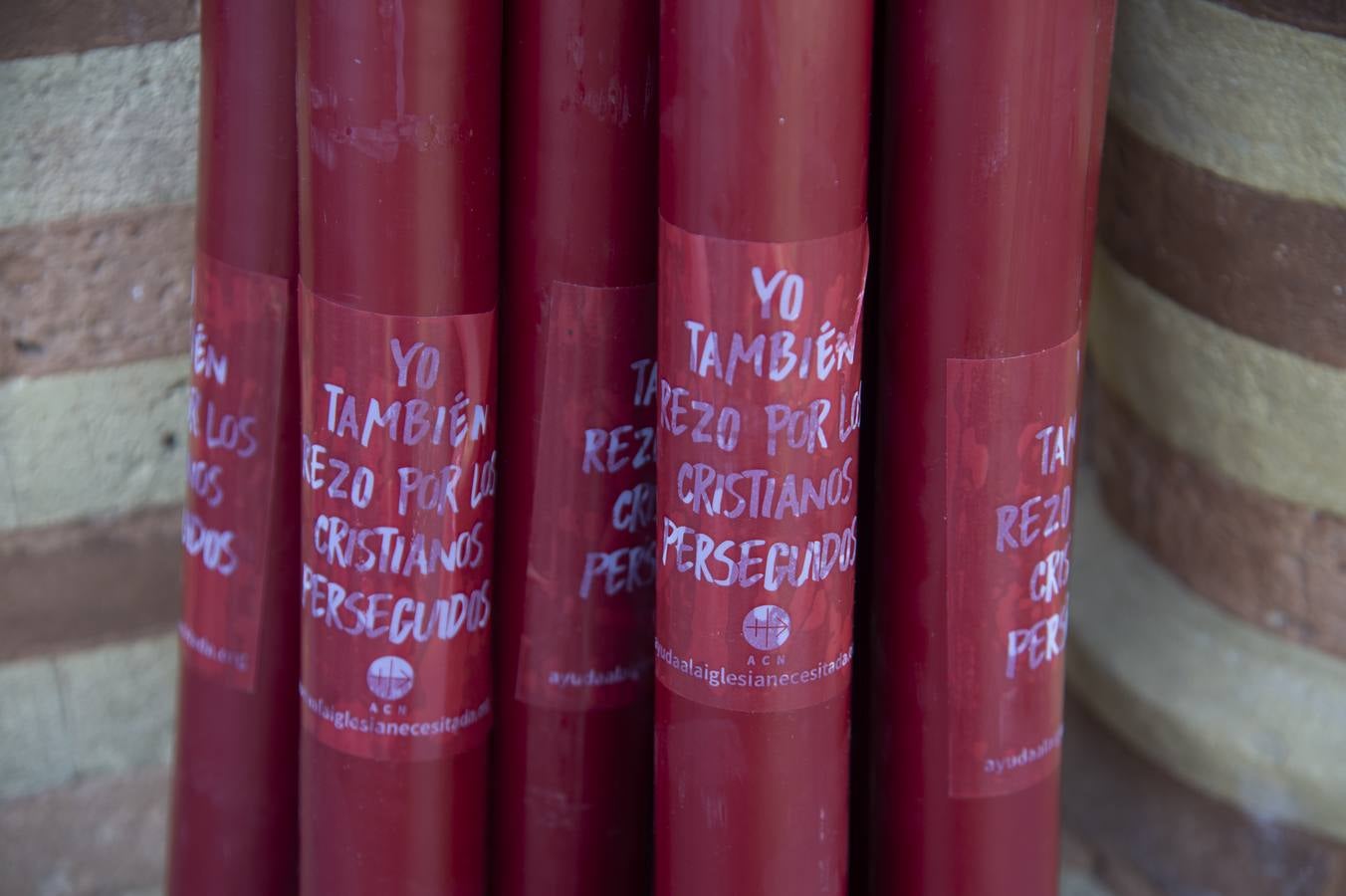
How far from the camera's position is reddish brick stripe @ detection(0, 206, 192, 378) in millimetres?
909

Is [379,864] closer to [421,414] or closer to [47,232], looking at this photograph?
[421,414]

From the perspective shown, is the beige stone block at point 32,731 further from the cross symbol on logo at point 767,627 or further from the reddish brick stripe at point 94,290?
the cross symbol on logo at point 767,627

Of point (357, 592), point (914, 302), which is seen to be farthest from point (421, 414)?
point (914, 302)

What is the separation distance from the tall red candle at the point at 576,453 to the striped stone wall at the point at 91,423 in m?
0.26

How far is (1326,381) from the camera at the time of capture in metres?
0.85

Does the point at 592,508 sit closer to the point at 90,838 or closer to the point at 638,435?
the point at 638,435

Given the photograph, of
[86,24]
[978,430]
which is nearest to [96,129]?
[86,24]

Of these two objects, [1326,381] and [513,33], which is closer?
[513,33]

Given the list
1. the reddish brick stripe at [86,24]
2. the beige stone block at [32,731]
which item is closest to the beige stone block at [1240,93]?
the reddish brick stripe at [86,24]

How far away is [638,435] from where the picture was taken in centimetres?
78

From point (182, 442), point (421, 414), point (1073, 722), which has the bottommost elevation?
point (1073, 722)

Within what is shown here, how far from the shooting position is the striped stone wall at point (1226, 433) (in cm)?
81

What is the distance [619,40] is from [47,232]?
0.38m

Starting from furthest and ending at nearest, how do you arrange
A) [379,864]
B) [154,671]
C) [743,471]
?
[154,671]
[379,864]
[743,471]
